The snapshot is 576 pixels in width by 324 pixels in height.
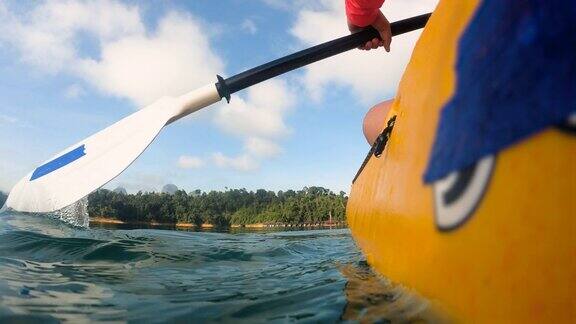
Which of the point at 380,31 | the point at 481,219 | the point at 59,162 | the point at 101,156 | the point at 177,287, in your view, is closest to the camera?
the point at 481,219

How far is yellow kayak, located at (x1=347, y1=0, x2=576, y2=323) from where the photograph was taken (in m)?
1.02

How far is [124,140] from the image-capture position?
406 centimetres

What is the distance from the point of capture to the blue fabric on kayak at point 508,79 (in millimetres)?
1060

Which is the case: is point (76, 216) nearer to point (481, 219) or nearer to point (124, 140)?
point (124, 140)

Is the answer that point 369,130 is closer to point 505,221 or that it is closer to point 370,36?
point 370,36

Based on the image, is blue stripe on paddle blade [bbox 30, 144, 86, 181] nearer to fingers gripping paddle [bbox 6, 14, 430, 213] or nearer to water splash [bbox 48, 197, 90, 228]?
fingers gripping paddle [bbox 6, 14, 430, 213]

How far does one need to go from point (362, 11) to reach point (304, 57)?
27.8 inches

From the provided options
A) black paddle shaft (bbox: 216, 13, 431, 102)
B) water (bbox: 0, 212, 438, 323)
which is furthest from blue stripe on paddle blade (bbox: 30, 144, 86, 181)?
black paddle shaft (bbox: 216, 13, 431, 102)

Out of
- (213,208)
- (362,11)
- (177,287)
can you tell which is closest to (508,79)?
(362,11)

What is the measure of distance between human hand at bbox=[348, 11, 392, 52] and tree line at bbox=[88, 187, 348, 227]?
66.1 metres

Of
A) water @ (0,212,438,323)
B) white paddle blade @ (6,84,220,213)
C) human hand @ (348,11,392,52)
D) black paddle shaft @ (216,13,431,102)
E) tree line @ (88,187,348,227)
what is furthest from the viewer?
tree line @ (88,187,348,227)

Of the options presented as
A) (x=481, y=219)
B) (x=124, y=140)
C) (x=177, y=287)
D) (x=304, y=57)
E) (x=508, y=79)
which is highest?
(x=304, y=57)

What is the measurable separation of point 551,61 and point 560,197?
1.13 ft

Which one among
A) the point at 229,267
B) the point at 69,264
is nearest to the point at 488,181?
the point at 229,267
